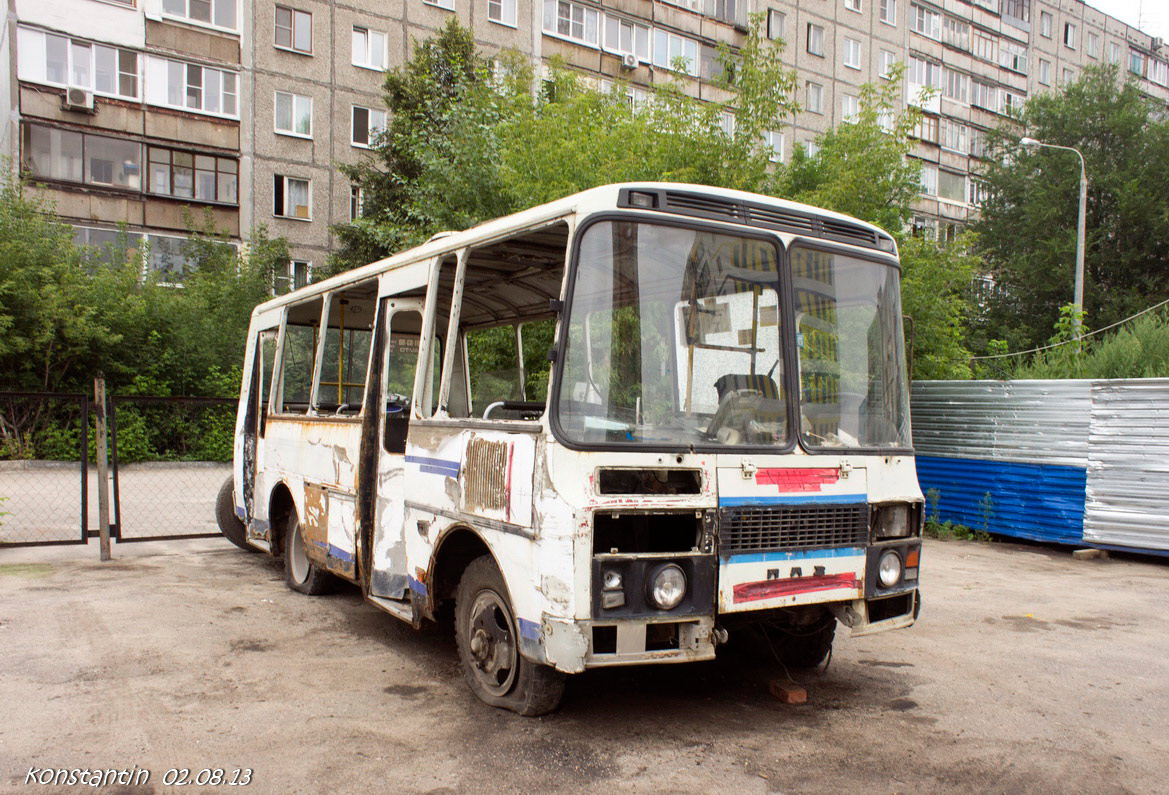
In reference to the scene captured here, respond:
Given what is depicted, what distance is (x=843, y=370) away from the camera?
502 centimetres

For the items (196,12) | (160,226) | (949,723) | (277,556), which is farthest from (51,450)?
(949,723)

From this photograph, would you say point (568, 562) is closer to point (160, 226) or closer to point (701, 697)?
point (701, 697)

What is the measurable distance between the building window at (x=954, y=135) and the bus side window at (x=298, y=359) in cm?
4208

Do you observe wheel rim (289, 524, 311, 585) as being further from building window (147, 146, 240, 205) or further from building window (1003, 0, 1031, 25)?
building window (1003, 0, 1031, 25)

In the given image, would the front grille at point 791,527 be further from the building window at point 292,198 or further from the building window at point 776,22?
the building window at point 776,22

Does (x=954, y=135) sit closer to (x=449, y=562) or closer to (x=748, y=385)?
(x=748, y=385)

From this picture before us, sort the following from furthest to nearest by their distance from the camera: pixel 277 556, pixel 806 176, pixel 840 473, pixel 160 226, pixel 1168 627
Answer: pixel 160 226, pixel 806 176, pixel 277 556, pixel 1168 627, pixel 840 473

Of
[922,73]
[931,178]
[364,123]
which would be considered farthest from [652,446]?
[922,73]

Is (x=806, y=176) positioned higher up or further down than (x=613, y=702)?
higher up

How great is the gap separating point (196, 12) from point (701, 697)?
2645 centimetres

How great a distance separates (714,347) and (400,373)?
2417mm

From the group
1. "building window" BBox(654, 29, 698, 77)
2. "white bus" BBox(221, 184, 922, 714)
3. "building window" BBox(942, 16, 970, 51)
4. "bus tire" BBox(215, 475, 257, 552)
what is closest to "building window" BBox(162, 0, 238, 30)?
"building window" BBox(654, 29, 698, 77)

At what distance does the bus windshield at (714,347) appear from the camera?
4.28 metres

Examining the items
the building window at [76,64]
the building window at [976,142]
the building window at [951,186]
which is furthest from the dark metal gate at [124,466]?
the building window at [976,142]
